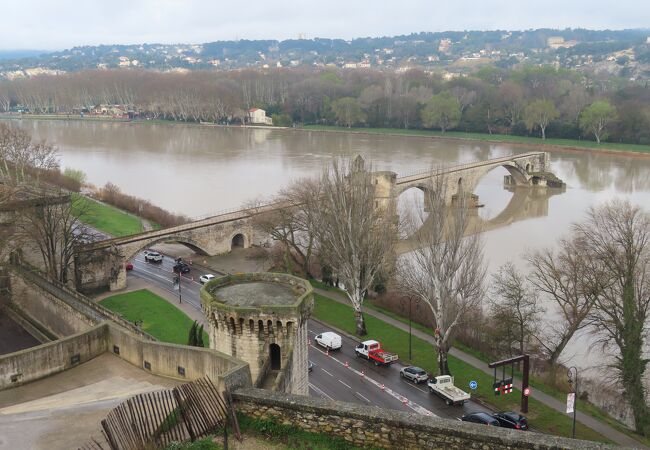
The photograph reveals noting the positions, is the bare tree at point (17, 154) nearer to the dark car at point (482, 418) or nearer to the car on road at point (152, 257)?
the car on road at point (152, 257)

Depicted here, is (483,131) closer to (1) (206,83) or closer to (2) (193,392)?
(1) (206,83)

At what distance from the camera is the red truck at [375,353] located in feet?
78.7

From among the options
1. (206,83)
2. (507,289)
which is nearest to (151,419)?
(507,289)

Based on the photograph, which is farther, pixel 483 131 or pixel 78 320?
pixel 483 131

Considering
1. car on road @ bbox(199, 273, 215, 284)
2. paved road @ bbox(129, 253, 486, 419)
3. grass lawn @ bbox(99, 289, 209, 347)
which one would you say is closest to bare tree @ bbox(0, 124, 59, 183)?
car on road @ bbox(199, 273, 215, 284)

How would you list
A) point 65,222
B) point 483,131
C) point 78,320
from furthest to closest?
point 483,131
point 65,222
point 78,320

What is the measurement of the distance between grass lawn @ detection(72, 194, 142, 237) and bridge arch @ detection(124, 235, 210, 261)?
5994 mm

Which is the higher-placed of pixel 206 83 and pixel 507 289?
pixel 206 83

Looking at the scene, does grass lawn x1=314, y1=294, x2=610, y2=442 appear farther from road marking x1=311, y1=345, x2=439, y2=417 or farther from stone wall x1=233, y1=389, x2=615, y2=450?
stone wall x1=233, y1=389, x2=615, y2=450

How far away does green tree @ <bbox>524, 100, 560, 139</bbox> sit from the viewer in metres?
93.9

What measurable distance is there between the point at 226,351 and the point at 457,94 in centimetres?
10856

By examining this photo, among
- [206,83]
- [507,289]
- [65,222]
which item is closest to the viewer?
[507,289]

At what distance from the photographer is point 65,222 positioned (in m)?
29.1

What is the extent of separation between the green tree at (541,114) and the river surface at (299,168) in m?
5.54
